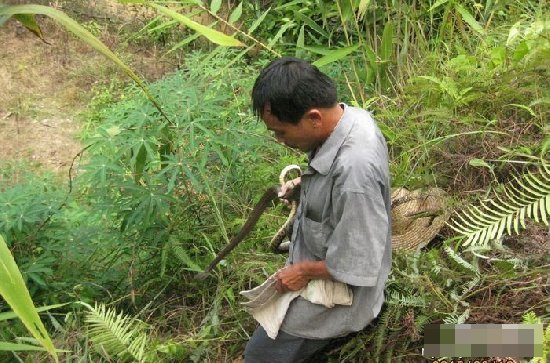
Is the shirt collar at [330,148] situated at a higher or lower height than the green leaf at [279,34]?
higher

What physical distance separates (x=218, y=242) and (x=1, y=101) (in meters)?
3.22

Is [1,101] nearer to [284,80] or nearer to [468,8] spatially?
[468,8]

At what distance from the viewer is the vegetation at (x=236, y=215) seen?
2.21 metres

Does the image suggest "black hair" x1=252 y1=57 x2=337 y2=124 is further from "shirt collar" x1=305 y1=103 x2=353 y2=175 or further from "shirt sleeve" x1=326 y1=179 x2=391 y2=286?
"shirt sleeve" x1=326 y1=179 x2=391 y2=286

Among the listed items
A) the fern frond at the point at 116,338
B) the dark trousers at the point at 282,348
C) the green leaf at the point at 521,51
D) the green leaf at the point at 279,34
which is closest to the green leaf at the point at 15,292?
the dark trousers at the point at 282,348

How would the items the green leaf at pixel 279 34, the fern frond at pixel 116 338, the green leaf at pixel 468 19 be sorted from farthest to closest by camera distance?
the green leaf at pixel 279 34, the green leaf at pixel 468 19, the fern frond at pixel 116 338

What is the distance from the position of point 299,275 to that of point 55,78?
4240mm

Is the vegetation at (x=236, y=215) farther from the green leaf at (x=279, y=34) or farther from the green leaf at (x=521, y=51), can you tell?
the green leaf at (x=279, y=34)

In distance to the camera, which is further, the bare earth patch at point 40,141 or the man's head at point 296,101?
the bare earth patch at point 40,141

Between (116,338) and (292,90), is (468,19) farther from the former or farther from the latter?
(116,338)

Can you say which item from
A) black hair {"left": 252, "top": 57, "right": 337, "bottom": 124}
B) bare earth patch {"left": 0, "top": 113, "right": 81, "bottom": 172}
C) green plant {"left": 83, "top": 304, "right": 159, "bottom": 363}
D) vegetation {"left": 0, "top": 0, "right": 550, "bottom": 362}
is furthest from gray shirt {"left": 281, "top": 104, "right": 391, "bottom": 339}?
bare earth patch {"left": 0, "top": 113, "right": 81, "bottom": 172}

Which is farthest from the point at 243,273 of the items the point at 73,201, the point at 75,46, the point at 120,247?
the point at 75,46

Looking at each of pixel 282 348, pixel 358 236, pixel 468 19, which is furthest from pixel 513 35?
pixel 282 348

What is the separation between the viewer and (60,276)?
2.77 metres
